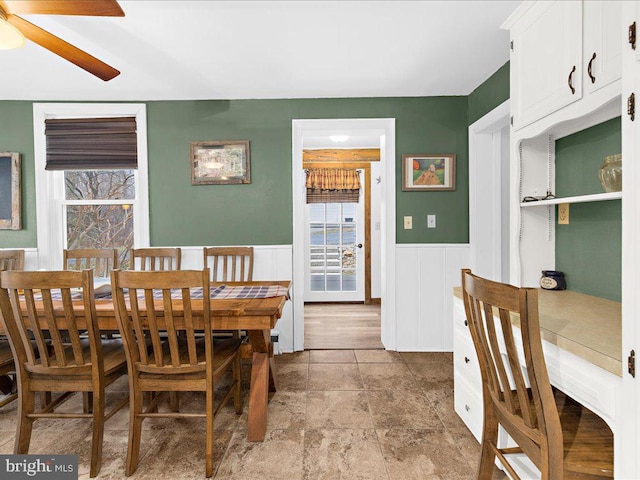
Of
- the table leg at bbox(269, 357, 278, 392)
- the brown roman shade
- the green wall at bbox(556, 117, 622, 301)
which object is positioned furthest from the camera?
the brown roman shade

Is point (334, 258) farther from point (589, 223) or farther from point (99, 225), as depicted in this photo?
point (589, 223)

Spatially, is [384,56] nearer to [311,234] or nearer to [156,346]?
[156,346]

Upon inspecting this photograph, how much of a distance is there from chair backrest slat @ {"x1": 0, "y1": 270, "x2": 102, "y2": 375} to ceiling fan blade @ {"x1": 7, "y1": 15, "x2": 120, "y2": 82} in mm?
1099

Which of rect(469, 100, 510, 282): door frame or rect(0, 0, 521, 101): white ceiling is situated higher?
rect(0, 0, 521, 101): white ceiling

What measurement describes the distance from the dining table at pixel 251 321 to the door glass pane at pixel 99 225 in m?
1.45

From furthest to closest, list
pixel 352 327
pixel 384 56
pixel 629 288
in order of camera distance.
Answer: pixel 352 327, pixel 384 56, pixel 629 288

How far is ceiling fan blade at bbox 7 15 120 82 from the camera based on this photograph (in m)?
1.58

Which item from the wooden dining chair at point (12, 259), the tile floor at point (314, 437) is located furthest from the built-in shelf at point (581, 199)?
the wooden dining chair at point (12, 259)

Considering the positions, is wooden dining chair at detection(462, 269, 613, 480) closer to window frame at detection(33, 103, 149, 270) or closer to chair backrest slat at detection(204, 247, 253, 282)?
chair backrest slat at detection(204, 247, 253, 282)

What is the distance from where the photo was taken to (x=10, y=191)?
10.8 feet

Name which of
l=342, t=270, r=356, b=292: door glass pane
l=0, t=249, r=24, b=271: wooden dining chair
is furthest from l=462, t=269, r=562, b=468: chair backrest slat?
l=342, t=270, r=356, b=292: door glass pane

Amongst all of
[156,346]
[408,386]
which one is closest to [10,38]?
[156,346]

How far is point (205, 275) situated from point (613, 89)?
1.78 meters

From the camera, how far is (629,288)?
999mm
